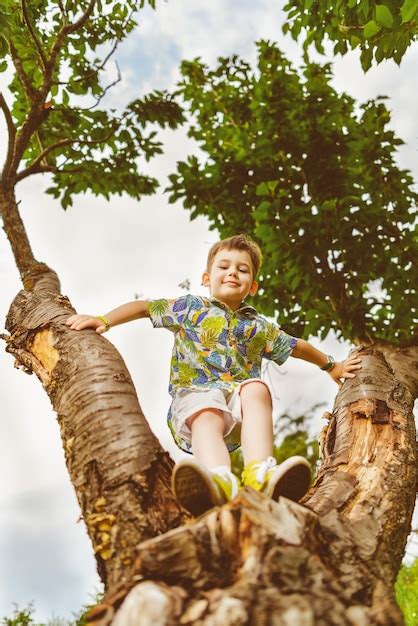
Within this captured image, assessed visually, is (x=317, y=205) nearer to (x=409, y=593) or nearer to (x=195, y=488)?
(x=195, y=488)

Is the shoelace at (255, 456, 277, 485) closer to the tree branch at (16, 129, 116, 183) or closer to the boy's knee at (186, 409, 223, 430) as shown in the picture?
the boy's knee at (186, 409, 223, 430)

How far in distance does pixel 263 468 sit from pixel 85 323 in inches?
46.0

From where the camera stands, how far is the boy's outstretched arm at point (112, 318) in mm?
2730

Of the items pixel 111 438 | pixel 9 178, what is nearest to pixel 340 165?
pixel 9 178

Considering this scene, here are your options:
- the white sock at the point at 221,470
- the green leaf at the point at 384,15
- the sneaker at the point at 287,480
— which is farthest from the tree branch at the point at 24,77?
the sneaker at the point at 287,480

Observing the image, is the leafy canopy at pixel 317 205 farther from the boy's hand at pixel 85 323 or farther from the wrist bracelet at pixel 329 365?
the boy's hand at pixel 85 323

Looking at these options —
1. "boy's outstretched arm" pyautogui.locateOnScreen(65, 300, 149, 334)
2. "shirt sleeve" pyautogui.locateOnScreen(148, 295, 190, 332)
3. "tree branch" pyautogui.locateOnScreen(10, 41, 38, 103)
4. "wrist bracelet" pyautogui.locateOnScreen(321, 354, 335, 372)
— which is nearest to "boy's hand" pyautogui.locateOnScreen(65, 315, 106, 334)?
"boy's outstretched arm" pyautogui.locateOnScreen(65, 300, 149, 334)

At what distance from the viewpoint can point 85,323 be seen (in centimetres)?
271

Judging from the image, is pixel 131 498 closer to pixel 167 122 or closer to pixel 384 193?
pixel 384 193

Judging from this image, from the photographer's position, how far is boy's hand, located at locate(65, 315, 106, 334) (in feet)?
8.88

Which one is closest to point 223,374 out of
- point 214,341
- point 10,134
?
point 214,341

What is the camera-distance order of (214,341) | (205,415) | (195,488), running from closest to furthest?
(195,488)
(205,415)
(214,341)

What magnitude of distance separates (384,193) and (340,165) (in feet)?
1.87

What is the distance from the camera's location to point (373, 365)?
3594 mm
